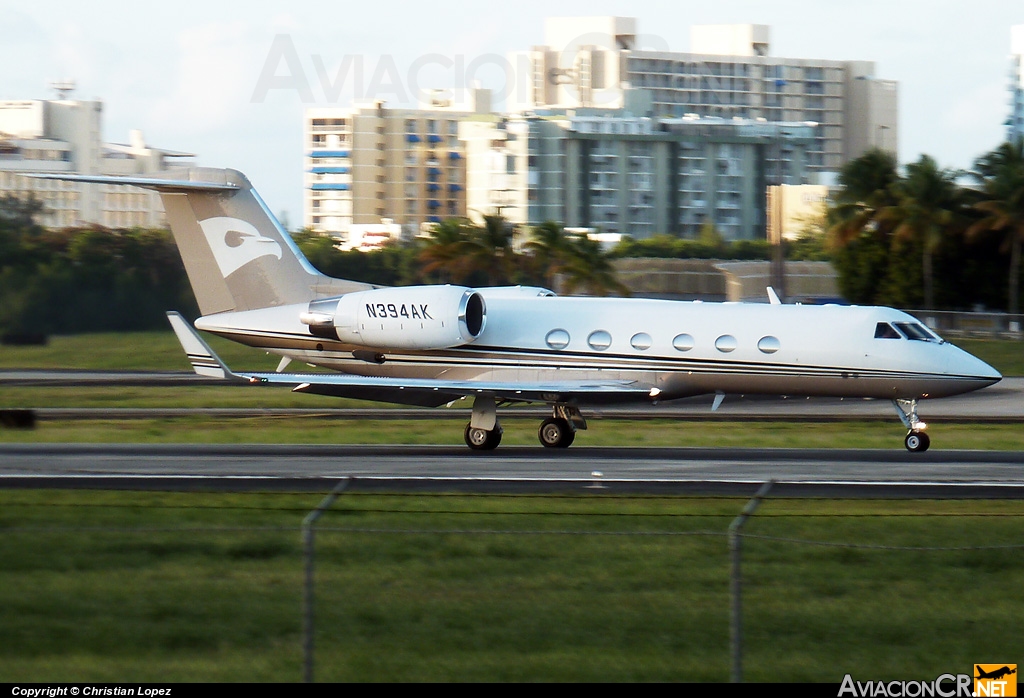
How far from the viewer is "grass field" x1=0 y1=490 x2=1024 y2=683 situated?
8469 millimetres

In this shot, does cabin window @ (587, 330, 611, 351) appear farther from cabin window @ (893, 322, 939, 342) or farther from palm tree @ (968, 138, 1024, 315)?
palm tree @ (968, 138, 1024, 315)

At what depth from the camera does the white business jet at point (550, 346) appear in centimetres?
2298

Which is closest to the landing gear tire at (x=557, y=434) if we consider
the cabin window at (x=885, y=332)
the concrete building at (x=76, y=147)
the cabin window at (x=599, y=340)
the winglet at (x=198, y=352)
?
the cabin window at (x=599, y=340)

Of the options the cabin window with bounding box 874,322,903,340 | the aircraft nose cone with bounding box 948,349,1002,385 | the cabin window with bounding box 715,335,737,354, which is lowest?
the aircraft nose cone with bounding box 948,349,1002,385

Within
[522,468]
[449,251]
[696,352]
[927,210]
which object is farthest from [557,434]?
[927,210]

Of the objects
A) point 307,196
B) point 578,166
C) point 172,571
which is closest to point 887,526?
point 172,571

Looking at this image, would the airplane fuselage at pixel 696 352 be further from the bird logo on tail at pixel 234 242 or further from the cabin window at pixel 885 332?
the bird logo on tail at pixel 234 242

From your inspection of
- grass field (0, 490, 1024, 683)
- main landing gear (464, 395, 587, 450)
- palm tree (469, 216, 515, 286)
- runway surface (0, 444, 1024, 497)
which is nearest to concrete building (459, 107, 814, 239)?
palm tree (469, 216, 515, 286)

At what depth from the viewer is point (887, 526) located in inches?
563

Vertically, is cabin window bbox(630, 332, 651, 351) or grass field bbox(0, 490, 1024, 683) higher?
cabin window bbox(630, 332, 651, 351)

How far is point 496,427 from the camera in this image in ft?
77.8

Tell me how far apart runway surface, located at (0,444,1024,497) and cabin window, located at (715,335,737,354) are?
6.21 ft

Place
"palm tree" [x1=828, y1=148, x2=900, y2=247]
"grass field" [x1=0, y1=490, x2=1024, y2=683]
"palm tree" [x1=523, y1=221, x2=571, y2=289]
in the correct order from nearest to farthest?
"grass field" [x1=0, y1=490, x2=1024, y2=683] → "palm tree" [x1=523, y1=221, x2=571, y2=289] → "palm tree" [x1=828, y1=148, x2=900, y2=247]

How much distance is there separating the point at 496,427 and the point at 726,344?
456 centimetres
